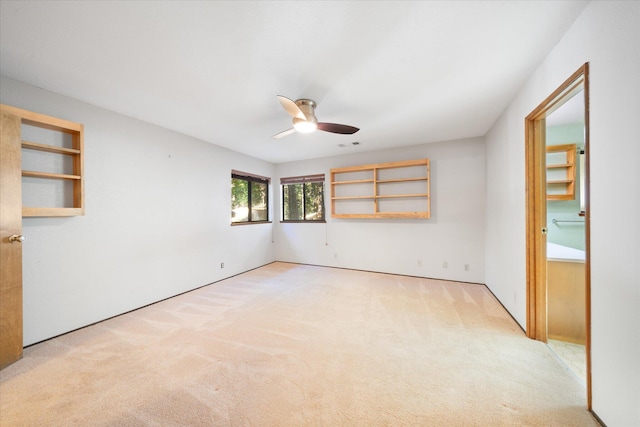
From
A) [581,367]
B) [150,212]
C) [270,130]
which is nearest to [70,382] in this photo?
[150,212]

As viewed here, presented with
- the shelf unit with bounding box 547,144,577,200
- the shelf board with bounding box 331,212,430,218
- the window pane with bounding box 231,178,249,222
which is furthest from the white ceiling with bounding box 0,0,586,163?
the window pane with bounding box 231,178,249,222

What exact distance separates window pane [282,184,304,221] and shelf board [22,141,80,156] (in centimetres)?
373

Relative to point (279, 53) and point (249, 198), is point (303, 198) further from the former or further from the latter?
point (279, 53)

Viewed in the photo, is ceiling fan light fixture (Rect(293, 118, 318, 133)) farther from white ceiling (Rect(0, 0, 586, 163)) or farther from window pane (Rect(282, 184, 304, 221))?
window pane (Rect(282, 184, 304, 221))

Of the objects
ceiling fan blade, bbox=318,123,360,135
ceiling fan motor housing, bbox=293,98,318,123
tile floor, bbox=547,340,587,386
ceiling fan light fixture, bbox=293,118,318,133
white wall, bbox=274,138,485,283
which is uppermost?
ceiling fan motor housing, bbox=293,98,318,123

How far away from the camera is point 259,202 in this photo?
5.41m

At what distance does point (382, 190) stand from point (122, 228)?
411cm

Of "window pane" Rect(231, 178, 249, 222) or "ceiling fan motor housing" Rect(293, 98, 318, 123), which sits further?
"window pane" Rect(231, 178, 249, 222)

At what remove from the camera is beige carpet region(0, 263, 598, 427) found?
1.40 m

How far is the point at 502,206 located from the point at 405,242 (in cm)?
174

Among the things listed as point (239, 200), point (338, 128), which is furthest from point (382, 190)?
point (239, 200)

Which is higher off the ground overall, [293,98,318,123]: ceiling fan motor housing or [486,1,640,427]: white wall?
[293,98,318,123]: ceiling fan motor housing

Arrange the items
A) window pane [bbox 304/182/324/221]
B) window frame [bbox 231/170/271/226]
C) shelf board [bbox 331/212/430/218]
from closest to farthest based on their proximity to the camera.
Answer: shelf board [bbox 331/212/430/218], window frame [bbox 231/170/271/226], window pane [bbox 304/182/324/221]

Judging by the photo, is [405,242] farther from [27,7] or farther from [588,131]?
[27,7]
